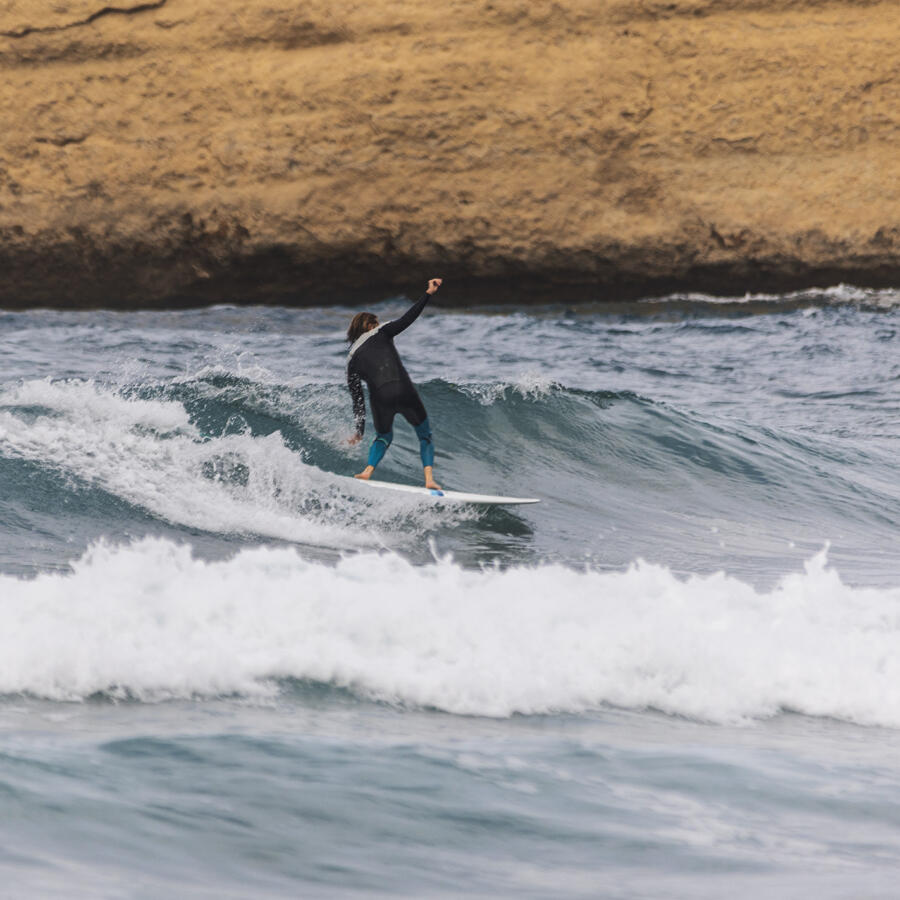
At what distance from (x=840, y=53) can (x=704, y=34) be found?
1.67m

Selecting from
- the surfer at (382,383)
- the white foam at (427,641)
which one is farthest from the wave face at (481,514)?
the surfer at (382,383)

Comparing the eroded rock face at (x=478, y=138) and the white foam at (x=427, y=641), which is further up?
the eroded rock face at (x=478, y=138)

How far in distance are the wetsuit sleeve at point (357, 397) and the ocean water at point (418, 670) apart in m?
0.38

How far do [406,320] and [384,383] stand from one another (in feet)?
1.52

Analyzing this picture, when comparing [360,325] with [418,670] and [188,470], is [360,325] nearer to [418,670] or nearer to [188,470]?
[188,470]

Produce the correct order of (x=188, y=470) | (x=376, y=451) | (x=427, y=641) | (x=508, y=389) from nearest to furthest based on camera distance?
(x=427, y=641) → (x=188, y=470) → (x=376, y=451) → (x=508, y=389)

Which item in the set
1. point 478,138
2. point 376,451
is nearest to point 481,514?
point 376,451

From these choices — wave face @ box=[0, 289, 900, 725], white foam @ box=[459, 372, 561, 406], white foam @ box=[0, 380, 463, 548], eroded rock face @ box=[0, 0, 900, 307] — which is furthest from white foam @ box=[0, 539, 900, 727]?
eroded rock face @ box=[0, 0, 900, 307]

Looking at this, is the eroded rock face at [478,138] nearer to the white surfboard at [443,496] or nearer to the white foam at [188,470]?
the white foam at [188,470]

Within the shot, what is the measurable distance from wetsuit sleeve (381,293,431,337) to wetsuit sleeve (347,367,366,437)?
1.12 feet

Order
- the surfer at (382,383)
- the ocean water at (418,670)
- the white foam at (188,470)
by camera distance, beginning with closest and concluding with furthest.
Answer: the ocean water at (418,670) < the white foam at (188,470) < the surfer at (382,383)

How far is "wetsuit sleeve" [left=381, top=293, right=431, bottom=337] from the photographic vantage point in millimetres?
7414

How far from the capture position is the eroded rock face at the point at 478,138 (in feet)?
49.9

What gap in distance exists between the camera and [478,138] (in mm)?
15336
